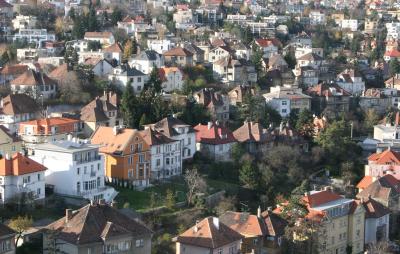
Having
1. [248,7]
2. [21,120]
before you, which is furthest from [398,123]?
[248,7]

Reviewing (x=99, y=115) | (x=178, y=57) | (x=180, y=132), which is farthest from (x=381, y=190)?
(x=178, y=57)

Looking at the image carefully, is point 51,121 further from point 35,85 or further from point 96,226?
point 96,226

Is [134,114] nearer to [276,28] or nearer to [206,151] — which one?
[206,151]

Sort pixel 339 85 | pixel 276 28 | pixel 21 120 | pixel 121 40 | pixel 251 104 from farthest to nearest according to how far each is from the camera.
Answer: pixel 276 28
pixel 121 40
pixel 339 85
pixel 251 104
pixel 21 120

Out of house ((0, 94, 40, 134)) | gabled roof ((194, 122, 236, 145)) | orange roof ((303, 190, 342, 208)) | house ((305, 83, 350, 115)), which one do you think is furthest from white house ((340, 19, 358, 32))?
orange roof ((303, 190, 342, 208))

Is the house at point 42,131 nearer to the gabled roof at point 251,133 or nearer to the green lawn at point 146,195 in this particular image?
the green lawn at point 146,195

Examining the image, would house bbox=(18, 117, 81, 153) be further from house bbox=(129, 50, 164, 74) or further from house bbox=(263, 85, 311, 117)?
house bbox=(263, 85, 311, 117)

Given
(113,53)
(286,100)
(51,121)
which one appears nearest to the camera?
(51,121)
